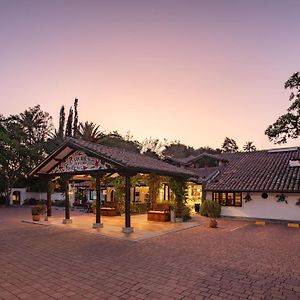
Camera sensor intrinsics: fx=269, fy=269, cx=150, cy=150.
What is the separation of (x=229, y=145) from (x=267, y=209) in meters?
53.3

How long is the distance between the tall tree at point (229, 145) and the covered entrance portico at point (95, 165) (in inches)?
2147

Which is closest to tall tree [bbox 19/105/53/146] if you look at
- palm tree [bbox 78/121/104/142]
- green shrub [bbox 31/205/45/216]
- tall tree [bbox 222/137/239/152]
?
palm tree [bbox 78/121/104/142]

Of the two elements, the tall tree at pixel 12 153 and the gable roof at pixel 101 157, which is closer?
the gable roof at pixel 101 157

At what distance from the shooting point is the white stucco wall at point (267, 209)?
17984 mm

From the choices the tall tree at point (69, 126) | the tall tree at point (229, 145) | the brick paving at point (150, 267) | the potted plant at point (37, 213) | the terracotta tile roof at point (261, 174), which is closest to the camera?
the brick paving at point (150, 267)

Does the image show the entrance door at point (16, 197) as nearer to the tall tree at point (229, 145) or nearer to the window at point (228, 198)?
the window at point (228, 198)

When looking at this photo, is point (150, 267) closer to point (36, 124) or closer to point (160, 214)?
point (160, 214)

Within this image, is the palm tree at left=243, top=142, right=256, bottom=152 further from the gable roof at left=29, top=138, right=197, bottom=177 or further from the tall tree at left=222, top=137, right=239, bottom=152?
the gable roof at left=29, top=138, right=197, bottom=177

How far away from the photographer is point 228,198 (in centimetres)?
2089

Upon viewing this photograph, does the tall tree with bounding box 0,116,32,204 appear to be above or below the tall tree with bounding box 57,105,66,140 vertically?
below

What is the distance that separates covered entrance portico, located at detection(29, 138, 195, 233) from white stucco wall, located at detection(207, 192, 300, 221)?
5033 millimetres

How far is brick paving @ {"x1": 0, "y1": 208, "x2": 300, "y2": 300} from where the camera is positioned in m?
5.96

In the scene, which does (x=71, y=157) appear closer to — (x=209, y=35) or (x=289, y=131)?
(x=209, y=35)

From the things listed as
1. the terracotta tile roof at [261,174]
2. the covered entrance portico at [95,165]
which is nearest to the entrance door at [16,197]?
the covered entrance portico at [95,165]
